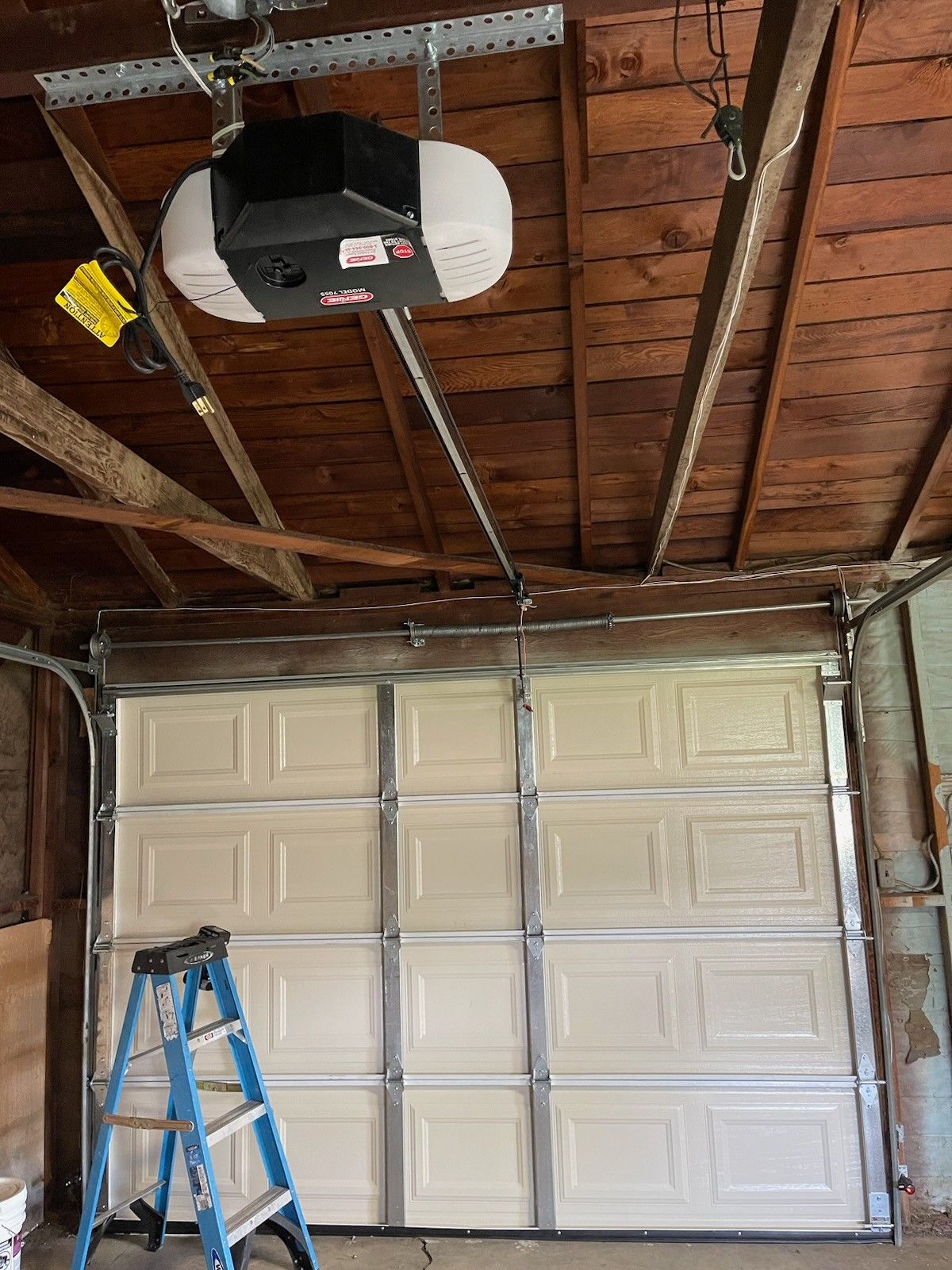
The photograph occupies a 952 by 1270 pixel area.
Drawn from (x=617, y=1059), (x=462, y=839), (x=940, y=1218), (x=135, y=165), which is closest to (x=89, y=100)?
(x=135, y=165)

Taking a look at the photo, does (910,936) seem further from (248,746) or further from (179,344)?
(179,344)

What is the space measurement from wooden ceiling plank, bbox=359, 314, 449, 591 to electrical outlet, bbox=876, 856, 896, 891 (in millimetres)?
2275

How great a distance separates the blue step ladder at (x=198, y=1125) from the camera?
3113mm

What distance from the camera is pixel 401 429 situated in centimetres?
339

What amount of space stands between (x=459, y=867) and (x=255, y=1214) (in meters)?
1.48

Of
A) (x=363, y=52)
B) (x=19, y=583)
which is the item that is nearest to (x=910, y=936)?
(x=363, y=52)

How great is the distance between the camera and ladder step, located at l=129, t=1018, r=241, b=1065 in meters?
3.36

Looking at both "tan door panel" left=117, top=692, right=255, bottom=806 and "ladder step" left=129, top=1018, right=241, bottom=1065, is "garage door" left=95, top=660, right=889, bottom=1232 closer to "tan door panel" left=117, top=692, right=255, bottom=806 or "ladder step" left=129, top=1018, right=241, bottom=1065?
"tan door panel" left=117, top=692, right=255, bottom=806

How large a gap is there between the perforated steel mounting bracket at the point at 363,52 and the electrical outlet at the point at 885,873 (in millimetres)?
3528

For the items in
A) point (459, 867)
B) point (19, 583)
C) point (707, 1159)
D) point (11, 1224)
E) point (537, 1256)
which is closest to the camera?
point (11, 1224)

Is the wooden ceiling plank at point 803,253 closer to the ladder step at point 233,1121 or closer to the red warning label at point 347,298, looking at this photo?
the red warning label at point 347,298

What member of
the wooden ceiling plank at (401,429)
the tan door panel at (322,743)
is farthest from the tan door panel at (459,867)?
the wooden ceiling plank at (401,429)

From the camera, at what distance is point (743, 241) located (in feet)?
5.92

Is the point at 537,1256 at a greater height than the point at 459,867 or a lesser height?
lesser
